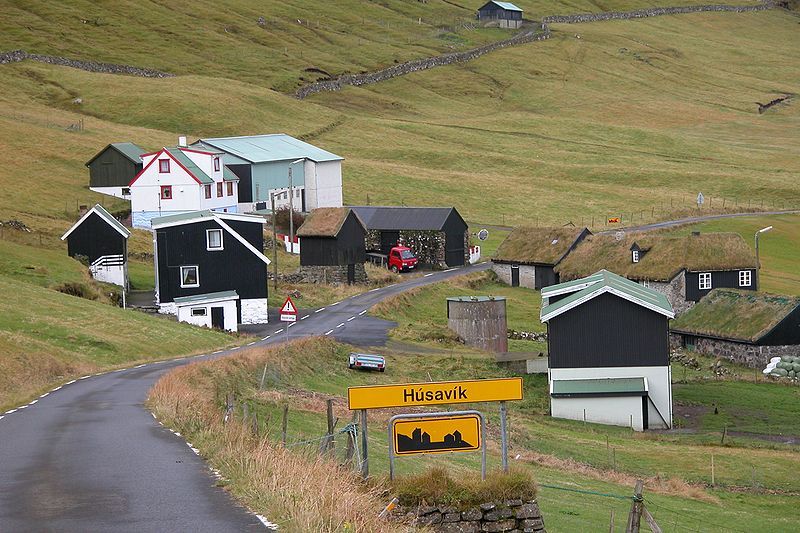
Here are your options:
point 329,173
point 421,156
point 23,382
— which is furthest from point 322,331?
point 421,156

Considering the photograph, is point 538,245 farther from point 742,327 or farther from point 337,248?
point 742,327

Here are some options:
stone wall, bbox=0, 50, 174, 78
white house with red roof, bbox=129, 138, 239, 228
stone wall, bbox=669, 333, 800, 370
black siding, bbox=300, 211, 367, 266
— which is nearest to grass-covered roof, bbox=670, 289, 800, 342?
stone wall, bbox=669, 333, 800, 370

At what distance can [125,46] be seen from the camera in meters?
194

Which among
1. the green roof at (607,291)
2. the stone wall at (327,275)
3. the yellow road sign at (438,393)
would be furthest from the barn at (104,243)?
the yellow road sign at (438,393)

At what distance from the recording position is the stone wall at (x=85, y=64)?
170250 mm

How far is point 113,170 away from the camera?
348 feet

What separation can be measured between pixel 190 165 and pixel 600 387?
2173 inches

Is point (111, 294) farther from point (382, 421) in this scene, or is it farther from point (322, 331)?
point (382, 421)

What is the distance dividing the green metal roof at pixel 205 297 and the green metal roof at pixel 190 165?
96.9ft

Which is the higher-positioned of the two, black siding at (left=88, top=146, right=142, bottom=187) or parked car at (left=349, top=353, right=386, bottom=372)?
black siding at (left=88, top=146, right=142, bottom=187)

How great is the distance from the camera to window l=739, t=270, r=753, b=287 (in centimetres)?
7979

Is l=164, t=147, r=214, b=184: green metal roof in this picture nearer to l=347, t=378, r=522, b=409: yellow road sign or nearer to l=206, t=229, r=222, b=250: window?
l=206, t=229, r=222, b=250: window

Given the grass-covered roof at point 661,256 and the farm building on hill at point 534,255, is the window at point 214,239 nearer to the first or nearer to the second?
the farm building on hill at point 534,255

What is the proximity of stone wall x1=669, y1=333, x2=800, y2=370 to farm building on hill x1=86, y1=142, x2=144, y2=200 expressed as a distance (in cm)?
5472
